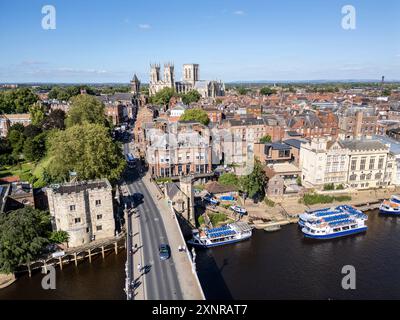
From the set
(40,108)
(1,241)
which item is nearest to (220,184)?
(1,241)

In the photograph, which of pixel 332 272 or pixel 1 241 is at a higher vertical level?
pixel 1 241

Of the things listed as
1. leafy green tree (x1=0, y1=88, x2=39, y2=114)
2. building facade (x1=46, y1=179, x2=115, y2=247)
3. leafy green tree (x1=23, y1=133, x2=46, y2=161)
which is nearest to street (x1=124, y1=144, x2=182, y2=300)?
building facade (x1=46, y1=179, x2=115, y2=247)

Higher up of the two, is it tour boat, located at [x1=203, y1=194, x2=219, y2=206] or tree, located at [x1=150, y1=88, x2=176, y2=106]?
tree, located at [x1=150, y1=88, x2=176, y2=106]

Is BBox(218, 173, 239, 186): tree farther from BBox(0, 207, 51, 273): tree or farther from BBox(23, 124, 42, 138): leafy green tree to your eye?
BBox(23, 124, 42, 138): leafy green tree

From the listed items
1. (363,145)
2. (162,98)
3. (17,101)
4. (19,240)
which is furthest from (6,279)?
(162,98)

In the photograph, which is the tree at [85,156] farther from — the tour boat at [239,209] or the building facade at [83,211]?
the tour boat at [239,209]

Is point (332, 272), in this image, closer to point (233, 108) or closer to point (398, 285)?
point (398, 285)

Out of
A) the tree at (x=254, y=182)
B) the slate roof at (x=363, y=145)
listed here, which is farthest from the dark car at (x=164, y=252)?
the slate roof at (x=363, y=145)
